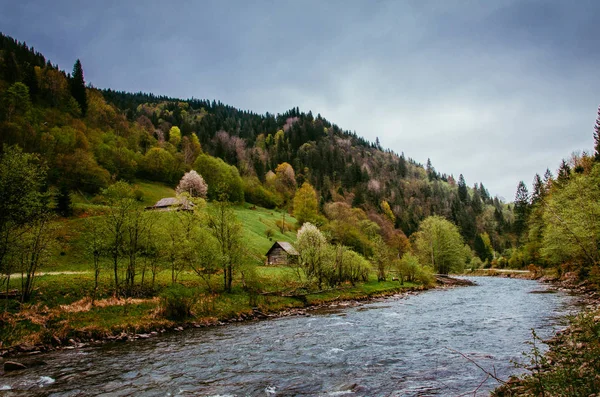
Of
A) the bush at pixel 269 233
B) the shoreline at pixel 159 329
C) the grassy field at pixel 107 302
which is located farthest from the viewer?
the bush at pixel 269 233

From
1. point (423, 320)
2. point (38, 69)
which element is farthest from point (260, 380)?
point (38, 69)

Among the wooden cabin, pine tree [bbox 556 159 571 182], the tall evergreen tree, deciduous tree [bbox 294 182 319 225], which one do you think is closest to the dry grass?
the wooden cabin

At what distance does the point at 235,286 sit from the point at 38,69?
139 m

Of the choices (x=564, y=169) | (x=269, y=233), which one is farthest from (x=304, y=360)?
(x=564, y=169)

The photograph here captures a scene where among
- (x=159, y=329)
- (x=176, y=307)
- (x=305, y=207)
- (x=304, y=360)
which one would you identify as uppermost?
(x=305, y=207)

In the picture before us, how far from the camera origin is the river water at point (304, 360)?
42.8ft

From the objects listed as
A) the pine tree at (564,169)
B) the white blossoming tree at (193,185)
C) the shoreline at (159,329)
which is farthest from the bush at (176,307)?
the pine tree at (564,169)

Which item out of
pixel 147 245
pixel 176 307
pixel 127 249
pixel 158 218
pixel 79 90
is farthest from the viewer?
pixel 79 90

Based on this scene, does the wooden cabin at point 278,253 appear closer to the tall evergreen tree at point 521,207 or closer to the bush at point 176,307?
the bush at point 176,307

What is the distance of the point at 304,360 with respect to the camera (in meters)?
16.9

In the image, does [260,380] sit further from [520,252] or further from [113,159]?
[113,159]

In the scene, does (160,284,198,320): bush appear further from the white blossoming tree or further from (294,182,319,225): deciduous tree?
the white blossoming tree

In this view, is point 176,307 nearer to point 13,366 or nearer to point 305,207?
point 13,366

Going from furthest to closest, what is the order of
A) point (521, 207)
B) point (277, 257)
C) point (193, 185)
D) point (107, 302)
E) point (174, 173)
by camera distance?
point (174, 173), point (521, 207), point (193, 185), point (277, 257), point (107, 302)
